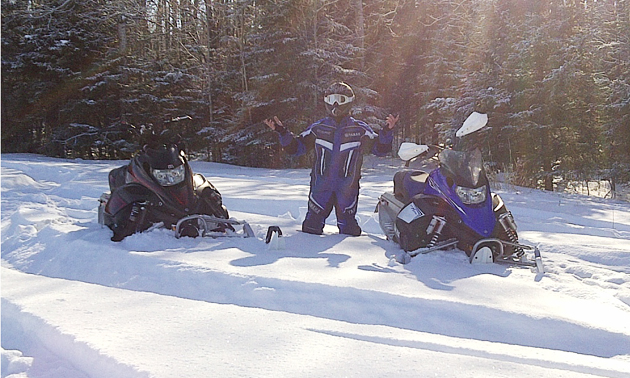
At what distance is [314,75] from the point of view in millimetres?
16375

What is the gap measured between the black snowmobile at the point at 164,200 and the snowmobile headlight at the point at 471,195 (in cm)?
183

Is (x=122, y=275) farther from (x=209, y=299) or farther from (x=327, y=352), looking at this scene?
(x=327, y=352)

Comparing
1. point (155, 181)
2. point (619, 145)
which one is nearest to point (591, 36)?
point (619, 145)

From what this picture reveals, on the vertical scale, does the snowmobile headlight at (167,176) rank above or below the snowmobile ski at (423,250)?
above

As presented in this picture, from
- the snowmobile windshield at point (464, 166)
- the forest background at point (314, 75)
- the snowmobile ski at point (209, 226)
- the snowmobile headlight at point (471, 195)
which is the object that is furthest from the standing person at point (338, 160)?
the forest background at point (314, 75)

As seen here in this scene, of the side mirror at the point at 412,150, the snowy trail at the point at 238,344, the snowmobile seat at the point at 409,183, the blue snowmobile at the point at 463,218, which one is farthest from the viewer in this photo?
A: the snowmobile seat at the point at 409,183

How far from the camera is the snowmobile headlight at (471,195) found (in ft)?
12.6

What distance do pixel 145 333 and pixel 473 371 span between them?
1296 mm

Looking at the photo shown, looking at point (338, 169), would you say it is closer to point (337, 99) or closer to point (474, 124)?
point (337, 99)

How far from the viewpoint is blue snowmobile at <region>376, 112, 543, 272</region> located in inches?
149

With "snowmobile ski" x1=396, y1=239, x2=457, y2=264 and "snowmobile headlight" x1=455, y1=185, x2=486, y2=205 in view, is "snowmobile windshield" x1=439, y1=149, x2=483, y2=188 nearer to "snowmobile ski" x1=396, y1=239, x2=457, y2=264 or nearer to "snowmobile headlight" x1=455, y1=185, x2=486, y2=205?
"snowmobile headlight" x1=455, y1=185, x2=486, y2=205

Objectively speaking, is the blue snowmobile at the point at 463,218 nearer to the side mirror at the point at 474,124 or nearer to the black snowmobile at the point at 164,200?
the side mirror at the point at 474,124

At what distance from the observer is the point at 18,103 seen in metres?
19.5

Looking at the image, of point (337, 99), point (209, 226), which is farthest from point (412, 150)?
point (209, 226)
